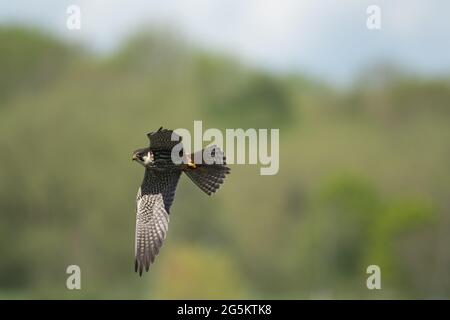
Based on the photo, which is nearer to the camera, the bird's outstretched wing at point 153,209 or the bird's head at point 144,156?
the bird's head at point 144,156

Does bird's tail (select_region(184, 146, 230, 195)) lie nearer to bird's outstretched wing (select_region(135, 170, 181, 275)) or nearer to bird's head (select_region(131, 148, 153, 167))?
bird's outstretched wing (select_region(135, 170, 181, 275))

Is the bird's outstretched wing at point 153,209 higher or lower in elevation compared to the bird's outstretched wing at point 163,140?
lower

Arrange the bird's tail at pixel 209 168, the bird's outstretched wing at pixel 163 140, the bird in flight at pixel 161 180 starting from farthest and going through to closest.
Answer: the bird's tail at pixel 209 168
the bird in flight at pixel 161 180
the bird's outstretched wing at pixel 163 140

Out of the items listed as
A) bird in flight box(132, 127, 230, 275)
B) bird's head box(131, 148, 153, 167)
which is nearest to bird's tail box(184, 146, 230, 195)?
bird in flight box(132, 127, 230, 275)

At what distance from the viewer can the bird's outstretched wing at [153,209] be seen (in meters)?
14.6

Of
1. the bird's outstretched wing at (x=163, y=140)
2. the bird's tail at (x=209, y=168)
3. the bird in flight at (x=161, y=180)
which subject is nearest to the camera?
the bird's outstretched wing at (x=163, y=140)

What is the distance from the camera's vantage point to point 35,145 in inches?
1452

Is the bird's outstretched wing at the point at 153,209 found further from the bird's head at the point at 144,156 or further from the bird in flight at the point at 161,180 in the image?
the bird's head at the point at 144,156

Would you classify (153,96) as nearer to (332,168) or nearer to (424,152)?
(332,168)

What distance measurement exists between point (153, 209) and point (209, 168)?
817mm

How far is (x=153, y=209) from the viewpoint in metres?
15.0

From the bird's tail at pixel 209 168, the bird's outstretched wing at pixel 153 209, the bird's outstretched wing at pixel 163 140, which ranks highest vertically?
the bird's outstretched wing at pixel 163 140

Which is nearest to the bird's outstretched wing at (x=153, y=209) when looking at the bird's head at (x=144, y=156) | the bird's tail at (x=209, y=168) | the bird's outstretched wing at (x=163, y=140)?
the bird's tail at (x=209, y=168)

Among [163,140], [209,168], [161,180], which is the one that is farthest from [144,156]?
[209,168]
